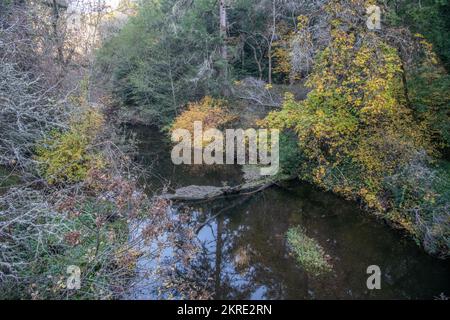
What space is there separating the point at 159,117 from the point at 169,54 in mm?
3885

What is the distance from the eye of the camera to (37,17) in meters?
11.0

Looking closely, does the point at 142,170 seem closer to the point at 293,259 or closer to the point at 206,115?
the point at 293,259

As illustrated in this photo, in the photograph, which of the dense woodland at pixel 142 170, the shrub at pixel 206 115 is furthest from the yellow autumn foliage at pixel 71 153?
the shrub at pixel 206 115

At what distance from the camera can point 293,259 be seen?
871cm

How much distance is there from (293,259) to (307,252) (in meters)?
0.43

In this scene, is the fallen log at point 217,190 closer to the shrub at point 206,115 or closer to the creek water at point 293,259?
the creek water at point 293,259

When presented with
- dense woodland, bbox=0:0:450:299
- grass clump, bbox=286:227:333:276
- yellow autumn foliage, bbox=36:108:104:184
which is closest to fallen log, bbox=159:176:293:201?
dense woodland, bbox=0:0:450:299

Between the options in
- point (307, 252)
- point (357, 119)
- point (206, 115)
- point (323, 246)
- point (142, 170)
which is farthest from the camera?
point (206, 115)

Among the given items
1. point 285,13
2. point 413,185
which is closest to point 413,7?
point 413,185

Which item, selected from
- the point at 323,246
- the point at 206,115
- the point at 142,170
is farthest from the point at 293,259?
the point at 206,115

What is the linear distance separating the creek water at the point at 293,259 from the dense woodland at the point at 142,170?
466 mm

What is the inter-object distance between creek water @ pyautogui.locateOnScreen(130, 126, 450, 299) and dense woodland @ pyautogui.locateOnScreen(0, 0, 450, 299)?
466 millimetres

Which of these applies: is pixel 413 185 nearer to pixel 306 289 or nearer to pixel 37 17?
pixel 306 289

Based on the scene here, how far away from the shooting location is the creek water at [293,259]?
25.3ft
